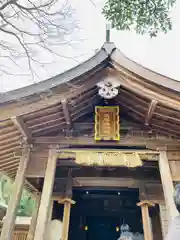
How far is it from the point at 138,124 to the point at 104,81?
142cm

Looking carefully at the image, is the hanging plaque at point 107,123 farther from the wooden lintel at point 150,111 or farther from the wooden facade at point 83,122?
the wooden lintel at point 150,111

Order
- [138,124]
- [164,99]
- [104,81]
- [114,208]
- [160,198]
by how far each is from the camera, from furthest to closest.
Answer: [114,208], [160,198], [138,124], [104,81], [164,99]

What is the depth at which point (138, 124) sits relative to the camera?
19.6ft

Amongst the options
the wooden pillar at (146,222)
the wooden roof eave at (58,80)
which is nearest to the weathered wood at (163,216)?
the wooden pillar at (146,222)

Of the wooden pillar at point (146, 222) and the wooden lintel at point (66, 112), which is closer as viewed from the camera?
the wooden lintel at point (66, 112)

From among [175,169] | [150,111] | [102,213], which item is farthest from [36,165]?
[102,213]

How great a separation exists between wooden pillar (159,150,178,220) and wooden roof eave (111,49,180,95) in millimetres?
1502

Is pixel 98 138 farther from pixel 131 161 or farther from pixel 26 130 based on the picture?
pixel 26 130

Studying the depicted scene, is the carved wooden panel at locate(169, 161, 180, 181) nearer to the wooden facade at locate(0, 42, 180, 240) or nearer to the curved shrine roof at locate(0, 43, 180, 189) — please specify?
the wooden facade at locate(0, 42, 180, 240)

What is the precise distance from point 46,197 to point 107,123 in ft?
6.98

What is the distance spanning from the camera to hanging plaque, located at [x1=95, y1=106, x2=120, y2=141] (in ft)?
18.4

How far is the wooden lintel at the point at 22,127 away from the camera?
197 inches

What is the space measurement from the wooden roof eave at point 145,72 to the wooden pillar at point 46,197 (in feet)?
8.10

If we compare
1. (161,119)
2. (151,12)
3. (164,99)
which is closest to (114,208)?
(161,119)
